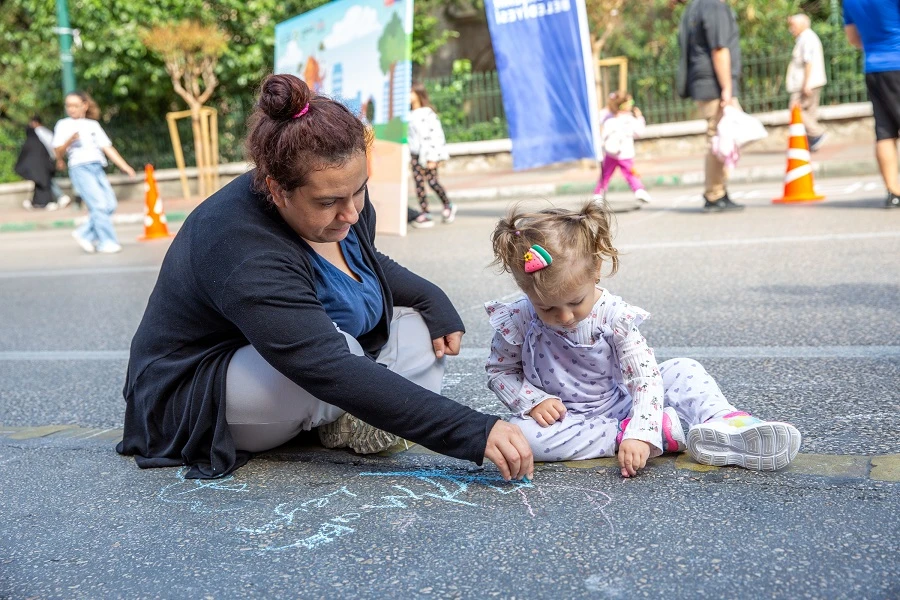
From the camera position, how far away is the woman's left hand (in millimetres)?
3510

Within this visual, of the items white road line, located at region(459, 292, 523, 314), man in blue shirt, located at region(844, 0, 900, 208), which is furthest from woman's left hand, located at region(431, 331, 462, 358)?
man in blue shirt, located at region(844, 0, 900, 208)

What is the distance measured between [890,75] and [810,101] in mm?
6269

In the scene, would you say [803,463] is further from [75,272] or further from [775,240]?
[75,272]

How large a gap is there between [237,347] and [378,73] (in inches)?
287

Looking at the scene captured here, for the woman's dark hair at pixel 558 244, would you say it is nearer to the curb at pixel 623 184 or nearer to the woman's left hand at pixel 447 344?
the woman's left hand at pixel 447 344

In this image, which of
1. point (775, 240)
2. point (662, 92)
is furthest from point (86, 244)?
point (662, 92)

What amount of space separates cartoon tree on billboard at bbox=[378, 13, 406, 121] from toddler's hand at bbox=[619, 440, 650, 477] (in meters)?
7.21

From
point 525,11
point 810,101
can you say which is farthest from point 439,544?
point 810,101

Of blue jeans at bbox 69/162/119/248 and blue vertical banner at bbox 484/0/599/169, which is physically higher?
blue vertical banner at bbox 484/0/599/169

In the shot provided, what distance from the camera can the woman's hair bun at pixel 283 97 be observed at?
2.69m

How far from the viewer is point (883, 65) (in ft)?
26.1

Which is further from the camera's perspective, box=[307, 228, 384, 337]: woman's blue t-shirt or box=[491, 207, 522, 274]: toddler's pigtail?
box=[307, 228, 384, 337]: woman's blue t-shirt

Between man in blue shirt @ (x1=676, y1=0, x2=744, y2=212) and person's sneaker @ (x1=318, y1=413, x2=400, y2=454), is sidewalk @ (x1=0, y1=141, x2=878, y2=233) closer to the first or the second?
man in blue shirt @ (x1=676, y1=0, x2=744, y2=212)

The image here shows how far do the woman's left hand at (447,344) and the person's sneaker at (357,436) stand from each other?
403 mm
